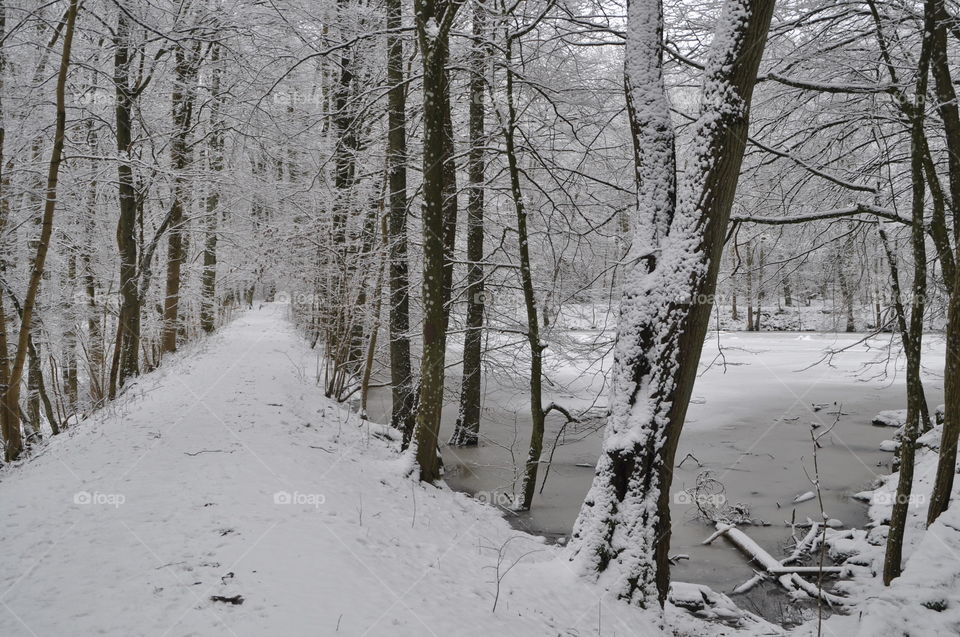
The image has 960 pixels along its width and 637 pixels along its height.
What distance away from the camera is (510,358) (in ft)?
40.1

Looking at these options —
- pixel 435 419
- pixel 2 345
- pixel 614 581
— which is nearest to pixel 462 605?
pixel 614 581

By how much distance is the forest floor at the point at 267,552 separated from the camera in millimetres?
3543

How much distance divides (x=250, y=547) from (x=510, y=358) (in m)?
8.32

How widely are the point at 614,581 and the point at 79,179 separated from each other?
33.8 feet

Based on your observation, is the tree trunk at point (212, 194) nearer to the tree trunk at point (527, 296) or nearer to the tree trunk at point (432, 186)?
the tree trunk at point (432, 186)

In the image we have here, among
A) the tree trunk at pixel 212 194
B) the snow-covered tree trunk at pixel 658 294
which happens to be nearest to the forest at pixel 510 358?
the snow-covered tree trunk at pixel 658 294

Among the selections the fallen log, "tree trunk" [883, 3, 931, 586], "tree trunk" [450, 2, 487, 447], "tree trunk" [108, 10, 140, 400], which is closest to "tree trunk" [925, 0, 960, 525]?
"tree trunk" [883, 3, 931, 586]

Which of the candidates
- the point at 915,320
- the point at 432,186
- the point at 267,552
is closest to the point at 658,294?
the point at 915,320

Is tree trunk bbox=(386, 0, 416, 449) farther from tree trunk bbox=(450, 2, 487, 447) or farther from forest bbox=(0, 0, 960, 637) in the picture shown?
tree trunk bbox=(450, 2, 487, 447)

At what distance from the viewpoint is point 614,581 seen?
4570 mm

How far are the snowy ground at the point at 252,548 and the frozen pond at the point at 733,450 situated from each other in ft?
5.88

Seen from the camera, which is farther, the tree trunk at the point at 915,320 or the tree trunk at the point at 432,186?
the tree trunk at the point at 432,186

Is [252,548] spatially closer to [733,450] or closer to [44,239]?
[44,239]

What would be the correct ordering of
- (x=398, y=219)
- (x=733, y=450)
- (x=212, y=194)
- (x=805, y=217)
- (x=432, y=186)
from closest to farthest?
(x=805, y=217)
(x=432, y=186)
(x=398, y=219)
(x=733, y=450)
(x=212, y=194)
